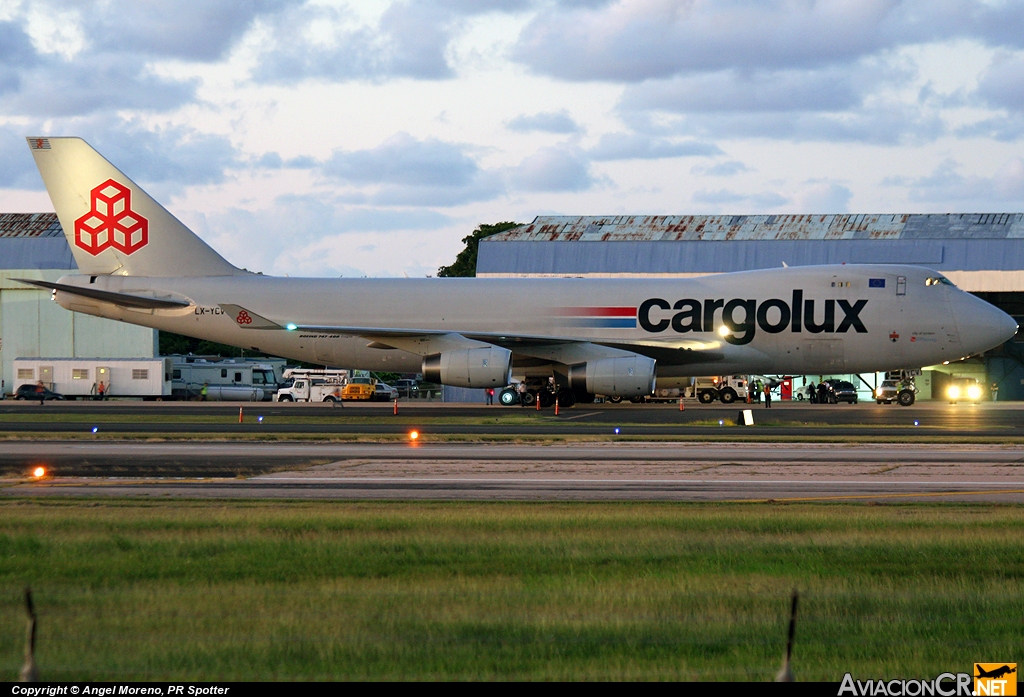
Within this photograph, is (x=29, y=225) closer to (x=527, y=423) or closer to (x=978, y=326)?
(x=527, y=423)

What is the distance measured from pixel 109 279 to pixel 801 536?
41135 millimetres

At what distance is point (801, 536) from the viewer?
13273 mm

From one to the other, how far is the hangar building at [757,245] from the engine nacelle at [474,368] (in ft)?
97.7

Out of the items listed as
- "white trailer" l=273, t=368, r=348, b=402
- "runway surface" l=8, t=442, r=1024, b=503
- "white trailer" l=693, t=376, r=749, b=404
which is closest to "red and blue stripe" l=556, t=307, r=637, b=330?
"white trailer" l=693, t=376, r=749, b=404

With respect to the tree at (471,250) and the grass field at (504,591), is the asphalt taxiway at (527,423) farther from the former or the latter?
the tree at (471,250)

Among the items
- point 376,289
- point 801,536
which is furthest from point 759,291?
point 801,536

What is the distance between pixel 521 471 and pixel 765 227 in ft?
189

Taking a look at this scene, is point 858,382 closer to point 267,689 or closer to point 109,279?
point 109,279

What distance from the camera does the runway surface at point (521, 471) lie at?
1817 centimetres

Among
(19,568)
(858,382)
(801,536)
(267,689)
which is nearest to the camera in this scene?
(267,689)

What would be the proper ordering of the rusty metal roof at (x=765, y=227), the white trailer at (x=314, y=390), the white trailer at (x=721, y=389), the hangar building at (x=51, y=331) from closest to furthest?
the white trailer at (x=721, y=389) < the rusty metal roof at (x=765, y=227) < the white trailer at (x=314, y=390) < the hangar building at (x=51, y=331)

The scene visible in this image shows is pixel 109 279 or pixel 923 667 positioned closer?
pixel 923 667

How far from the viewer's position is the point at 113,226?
159ft

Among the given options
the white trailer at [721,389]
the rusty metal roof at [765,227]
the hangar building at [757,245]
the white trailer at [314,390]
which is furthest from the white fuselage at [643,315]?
the rusty metal roof at [765,227]
